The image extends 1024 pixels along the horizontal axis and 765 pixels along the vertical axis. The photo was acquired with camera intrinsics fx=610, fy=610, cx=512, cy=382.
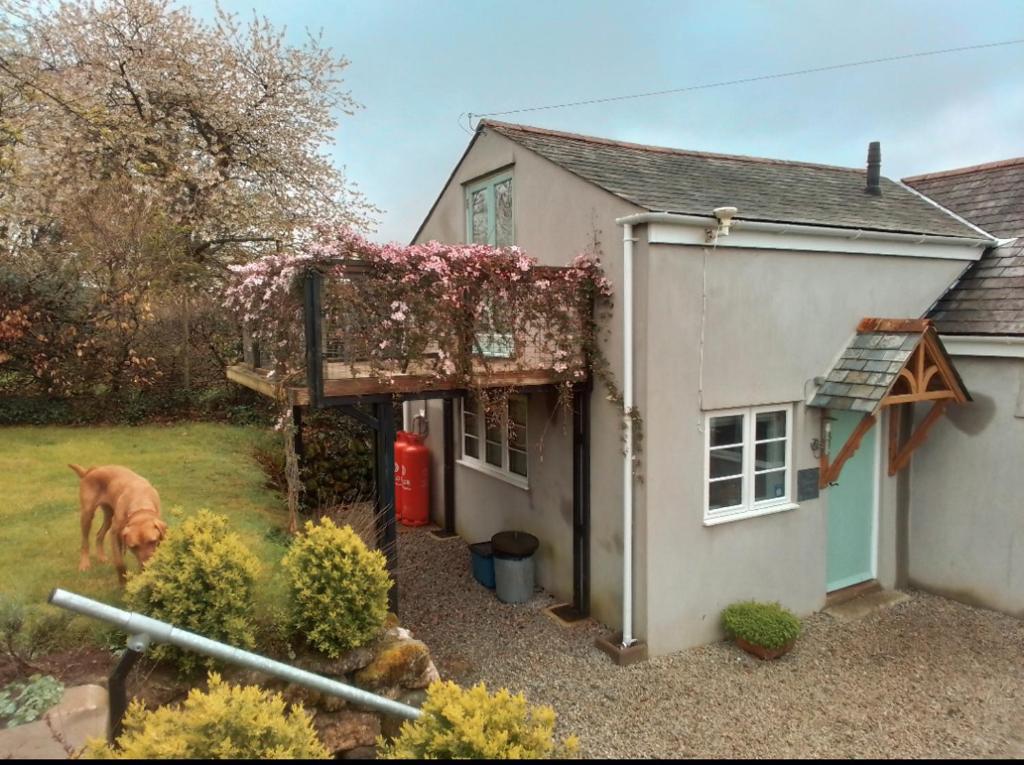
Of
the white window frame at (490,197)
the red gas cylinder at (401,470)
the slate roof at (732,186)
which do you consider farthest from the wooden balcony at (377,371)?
the red gas cylinder at (401,470)

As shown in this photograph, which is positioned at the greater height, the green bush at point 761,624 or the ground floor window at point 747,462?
the ground floor window at point 747,462

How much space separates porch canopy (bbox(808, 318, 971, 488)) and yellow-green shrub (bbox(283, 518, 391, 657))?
219 inches

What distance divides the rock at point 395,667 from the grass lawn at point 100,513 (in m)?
0.94

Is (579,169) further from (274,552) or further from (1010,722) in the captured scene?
(1010,722)

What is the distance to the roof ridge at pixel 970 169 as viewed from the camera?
10391mm

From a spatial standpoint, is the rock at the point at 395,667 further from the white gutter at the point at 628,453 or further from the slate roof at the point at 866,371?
the slate roof at the point at 866,371

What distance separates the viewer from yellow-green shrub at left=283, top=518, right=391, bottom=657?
184 inches

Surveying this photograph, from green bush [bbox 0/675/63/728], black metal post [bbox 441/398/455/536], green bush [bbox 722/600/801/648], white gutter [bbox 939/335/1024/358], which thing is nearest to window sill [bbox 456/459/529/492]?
black metal post [bbox 441/398/455/536]

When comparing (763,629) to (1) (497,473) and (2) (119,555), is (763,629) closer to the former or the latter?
(1) (497,473)

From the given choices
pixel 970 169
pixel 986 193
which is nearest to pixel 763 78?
pixel 970 169

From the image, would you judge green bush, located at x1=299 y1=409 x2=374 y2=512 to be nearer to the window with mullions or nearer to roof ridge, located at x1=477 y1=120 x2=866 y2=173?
the window with mullions

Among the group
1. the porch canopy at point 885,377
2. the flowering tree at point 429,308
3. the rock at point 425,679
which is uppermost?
the flowering tree at point 429,308

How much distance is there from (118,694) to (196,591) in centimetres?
81

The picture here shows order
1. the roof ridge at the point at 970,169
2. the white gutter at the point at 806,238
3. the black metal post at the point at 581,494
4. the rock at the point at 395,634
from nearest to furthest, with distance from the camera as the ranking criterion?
the rock at the point at 395,634
the white gutter at the point at 806,238
the black metal post at the point at 581,494
the roof ridge at the point at 970,169
